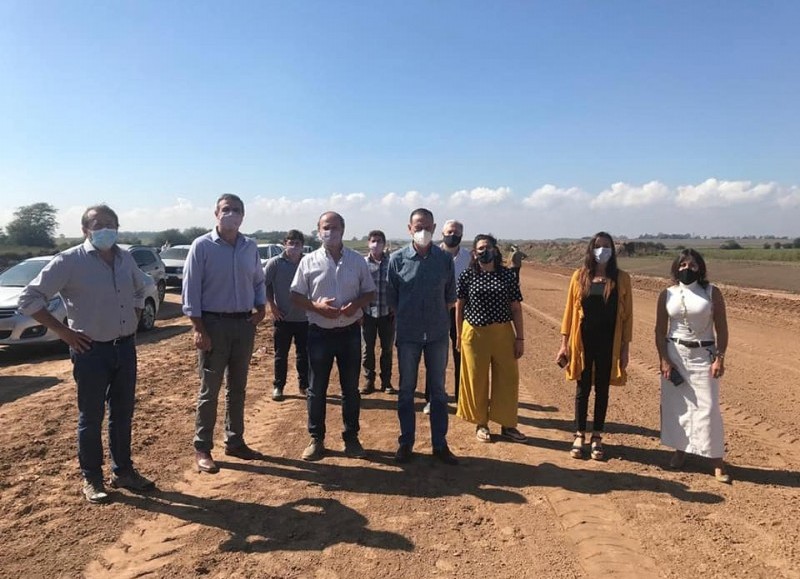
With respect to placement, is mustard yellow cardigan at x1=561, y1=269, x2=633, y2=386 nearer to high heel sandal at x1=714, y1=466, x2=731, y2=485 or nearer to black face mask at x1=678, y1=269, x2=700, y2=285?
black face mask at x1=678, y1=269, x2=700, y2=285

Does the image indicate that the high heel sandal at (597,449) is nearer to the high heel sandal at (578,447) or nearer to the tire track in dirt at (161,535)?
the high heel sandal at (578,447)

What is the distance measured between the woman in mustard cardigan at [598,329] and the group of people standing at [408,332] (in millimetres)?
11

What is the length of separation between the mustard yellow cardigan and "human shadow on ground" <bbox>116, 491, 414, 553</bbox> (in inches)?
92.4

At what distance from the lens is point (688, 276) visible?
4.61 m

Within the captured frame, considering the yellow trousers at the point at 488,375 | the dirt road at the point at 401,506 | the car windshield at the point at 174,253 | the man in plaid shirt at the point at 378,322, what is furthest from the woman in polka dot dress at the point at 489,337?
the car windshield at the point at 174,253

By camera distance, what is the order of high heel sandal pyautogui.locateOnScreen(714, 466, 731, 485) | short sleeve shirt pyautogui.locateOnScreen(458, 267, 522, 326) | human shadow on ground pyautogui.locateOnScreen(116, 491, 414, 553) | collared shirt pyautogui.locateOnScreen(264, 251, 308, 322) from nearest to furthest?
human shadow on ground pyautogui.locateOnScreen(116, 491, 414, 553)
high heel sandal pyautogui.locateOnScreen(714, 466, 731, 485)
short sleeve shirt pyautogui.locateOnScreen(458, 267, 522, 326)
collared shirt pyautogui.locateOnScreen(264, 251, 308, 322)

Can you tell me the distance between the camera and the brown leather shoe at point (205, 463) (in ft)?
14.8

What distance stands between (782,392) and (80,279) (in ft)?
27.0

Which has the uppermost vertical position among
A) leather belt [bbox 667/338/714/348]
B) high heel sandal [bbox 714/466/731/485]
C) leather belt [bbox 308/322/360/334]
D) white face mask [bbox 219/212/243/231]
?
white face mask [bbox 219/212/243/231]

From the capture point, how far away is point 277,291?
22.6 ft

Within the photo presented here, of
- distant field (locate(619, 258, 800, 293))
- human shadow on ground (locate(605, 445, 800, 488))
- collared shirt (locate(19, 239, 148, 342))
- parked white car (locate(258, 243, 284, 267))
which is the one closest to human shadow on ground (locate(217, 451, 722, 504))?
human shadow on ground (locate(605, 445, 800, 488))

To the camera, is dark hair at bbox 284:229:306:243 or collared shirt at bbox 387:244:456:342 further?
dark hair at bbox 284:229:306:243

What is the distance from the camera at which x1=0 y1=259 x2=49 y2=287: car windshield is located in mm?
10133

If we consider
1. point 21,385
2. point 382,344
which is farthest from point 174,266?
point 382,344
